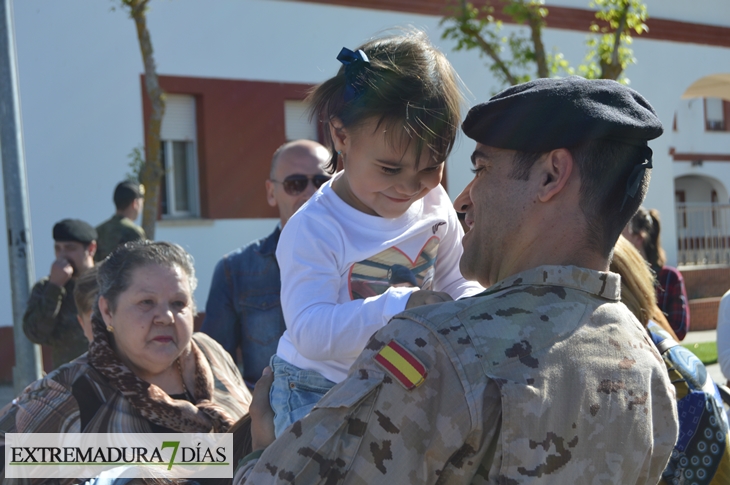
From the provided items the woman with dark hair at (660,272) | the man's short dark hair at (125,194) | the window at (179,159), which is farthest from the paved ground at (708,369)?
the window at (179,159)

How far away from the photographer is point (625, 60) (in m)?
10.5

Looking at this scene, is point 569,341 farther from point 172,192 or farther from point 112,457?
point 172,192

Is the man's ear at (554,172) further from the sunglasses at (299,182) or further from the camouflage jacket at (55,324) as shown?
the camouflage jacket at (55,324)

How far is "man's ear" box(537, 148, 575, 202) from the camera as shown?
61.4 inches

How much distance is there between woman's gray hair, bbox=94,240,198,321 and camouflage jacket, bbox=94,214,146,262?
12.5ft

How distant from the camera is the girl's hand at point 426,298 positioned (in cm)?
175

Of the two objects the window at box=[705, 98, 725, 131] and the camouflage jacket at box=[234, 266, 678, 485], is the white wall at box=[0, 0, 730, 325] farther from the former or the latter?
the window at box=[705, 98, 725, 131]

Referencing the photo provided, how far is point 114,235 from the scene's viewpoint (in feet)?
24.5

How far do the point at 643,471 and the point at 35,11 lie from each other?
9963mm

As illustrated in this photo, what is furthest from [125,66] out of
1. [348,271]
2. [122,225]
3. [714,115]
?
[714,115]

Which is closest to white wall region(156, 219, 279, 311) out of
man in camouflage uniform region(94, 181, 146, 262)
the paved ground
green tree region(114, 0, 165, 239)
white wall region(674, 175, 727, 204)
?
the paved ground

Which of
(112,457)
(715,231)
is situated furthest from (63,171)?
(715,231)

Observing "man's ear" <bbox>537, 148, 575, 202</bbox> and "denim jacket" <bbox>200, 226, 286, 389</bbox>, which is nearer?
"man's ear" <bbox>537, 148, 575, 202</bbox>

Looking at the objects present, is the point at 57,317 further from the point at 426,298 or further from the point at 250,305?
the point at 426,298
